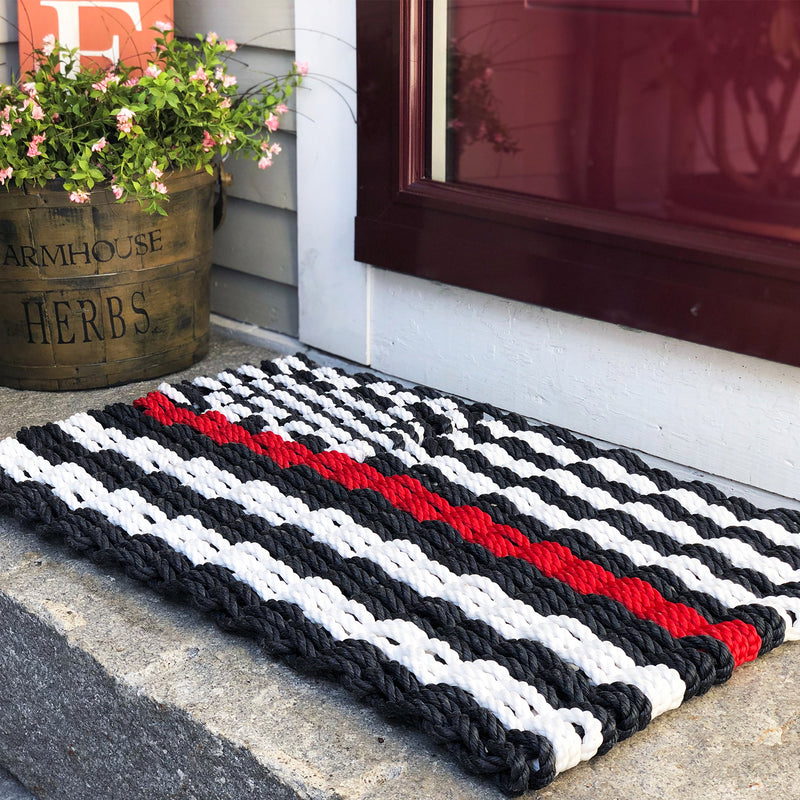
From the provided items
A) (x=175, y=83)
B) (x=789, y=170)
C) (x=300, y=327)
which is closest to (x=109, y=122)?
(x=175, y=83)

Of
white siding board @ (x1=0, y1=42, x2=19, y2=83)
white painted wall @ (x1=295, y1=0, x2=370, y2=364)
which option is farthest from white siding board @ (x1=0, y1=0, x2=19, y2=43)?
white painted wall @ (x1=295, y1=0, x2=370, y2=364)

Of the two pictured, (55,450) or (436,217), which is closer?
(55,450)

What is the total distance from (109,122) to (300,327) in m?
0.60

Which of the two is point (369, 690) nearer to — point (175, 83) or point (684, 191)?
point (684, 191)

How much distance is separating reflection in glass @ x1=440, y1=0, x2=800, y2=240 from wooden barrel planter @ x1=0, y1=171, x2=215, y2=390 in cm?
55

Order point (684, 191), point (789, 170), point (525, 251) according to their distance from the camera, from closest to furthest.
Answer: point (789, 170), point (684, 191), point (525, 251)

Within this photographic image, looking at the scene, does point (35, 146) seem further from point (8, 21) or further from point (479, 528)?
point (479, 528)

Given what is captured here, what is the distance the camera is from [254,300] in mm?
2484

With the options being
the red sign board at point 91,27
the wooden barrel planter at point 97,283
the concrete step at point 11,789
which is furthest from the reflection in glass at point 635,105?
the concrete step at point 11,789

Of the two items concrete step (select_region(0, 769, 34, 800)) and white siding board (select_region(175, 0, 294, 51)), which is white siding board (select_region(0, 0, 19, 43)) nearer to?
white siding board (select_region(175, 0, 294, 51))

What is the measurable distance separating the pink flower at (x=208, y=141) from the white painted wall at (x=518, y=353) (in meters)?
0.23

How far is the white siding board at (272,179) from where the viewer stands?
90.6 inches

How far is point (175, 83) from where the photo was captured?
1.97 meters

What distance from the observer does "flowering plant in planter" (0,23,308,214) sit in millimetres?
1930
